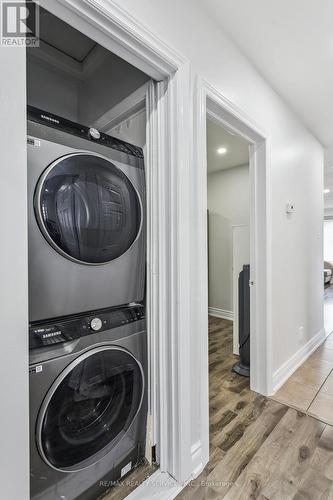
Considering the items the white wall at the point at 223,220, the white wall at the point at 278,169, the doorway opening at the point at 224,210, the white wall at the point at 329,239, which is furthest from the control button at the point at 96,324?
the white wall at the point at 329,239

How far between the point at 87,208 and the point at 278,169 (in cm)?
179

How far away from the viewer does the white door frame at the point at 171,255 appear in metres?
1.18

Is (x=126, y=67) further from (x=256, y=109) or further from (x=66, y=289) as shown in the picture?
(x=66, y=289)

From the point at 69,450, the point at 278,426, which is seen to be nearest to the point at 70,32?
the point at 69,450

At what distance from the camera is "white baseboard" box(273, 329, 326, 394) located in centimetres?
207

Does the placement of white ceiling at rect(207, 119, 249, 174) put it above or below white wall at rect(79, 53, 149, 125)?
above

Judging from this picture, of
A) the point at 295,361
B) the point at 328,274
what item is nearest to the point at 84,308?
the point at 295,361

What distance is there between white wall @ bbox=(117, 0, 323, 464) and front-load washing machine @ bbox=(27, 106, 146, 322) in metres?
0.38

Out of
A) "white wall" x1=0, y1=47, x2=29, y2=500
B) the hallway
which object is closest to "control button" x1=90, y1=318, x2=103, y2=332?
"white wall" x1=0, y1=47, x2=29, y2=500

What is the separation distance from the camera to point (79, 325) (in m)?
1.01

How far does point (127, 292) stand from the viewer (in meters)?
1.21

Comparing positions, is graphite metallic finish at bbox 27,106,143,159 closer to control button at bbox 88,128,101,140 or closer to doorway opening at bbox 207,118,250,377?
control button at bbox 88,128,101,140

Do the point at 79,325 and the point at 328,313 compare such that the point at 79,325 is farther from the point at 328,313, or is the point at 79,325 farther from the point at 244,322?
the point at 328,313

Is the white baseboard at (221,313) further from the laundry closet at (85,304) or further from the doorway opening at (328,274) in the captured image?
the laundry closet at (85,304)
